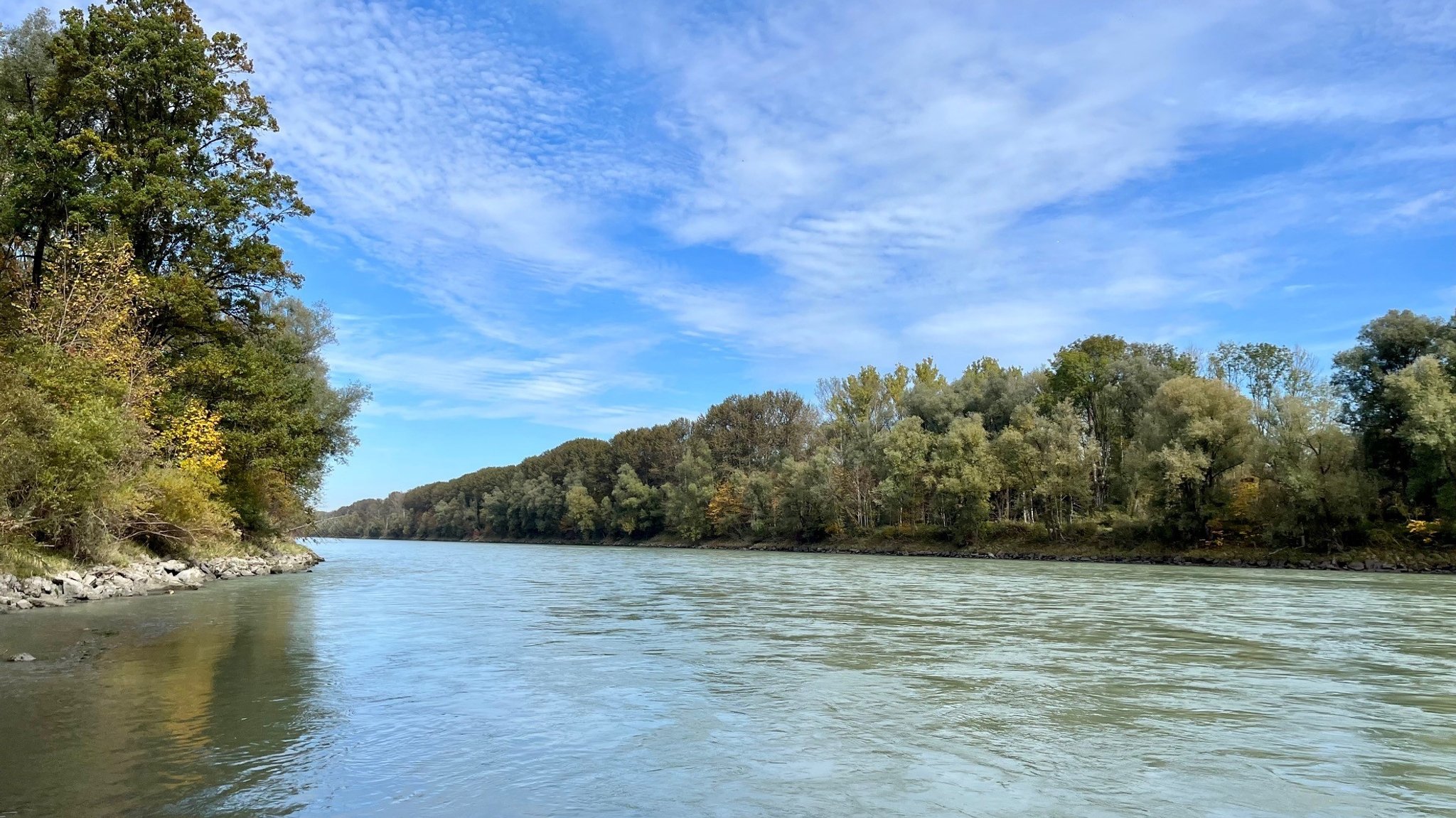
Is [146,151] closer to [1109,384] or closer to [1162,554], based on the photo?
[1162,554]

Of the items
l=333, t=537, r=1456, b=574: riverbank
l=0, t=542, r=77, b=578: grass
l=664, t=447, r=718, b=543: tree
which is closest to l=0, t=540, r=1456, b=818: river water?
l=0, t=542, r=77, b=578: grass

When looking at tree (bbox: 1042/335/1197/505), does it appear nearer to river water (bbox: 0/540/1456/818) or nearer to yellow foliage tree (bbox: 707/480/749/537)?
yellow foliage tree (bbox: 707/480/749/537)

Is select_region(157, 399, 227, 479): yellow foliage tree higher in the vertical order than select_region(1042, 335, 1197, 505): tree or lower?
lower

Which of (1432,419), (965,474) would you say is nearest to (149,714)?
(1432,419)

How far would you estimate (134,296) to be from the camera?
23.0 meters

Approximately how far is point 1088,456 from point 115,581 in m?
60.6

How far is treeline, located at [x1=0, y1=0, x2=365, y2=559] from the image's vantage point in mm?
19000

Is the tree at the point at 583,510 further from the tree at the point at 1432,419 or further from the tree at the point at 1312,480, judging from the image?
the tree at the point at 1432,419

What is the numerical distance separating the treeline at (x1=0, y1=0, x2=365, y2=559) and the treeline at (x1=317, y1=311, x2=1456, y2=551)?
49199 millimetres

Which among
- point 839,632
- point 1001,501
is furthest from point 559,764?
point 1001,501

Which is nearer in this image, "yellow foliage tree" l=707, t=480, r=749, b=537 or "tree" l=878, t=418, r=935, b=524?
"tree" l=878, t=418, r=935, b=524

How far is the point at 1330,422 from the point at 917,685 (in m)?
47.7

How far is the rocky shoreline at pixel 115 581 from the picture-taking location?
17328 millimetres

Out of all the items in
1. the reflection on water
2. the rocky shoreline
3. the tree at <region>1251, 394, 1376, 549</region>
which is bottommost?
the reflection on water
